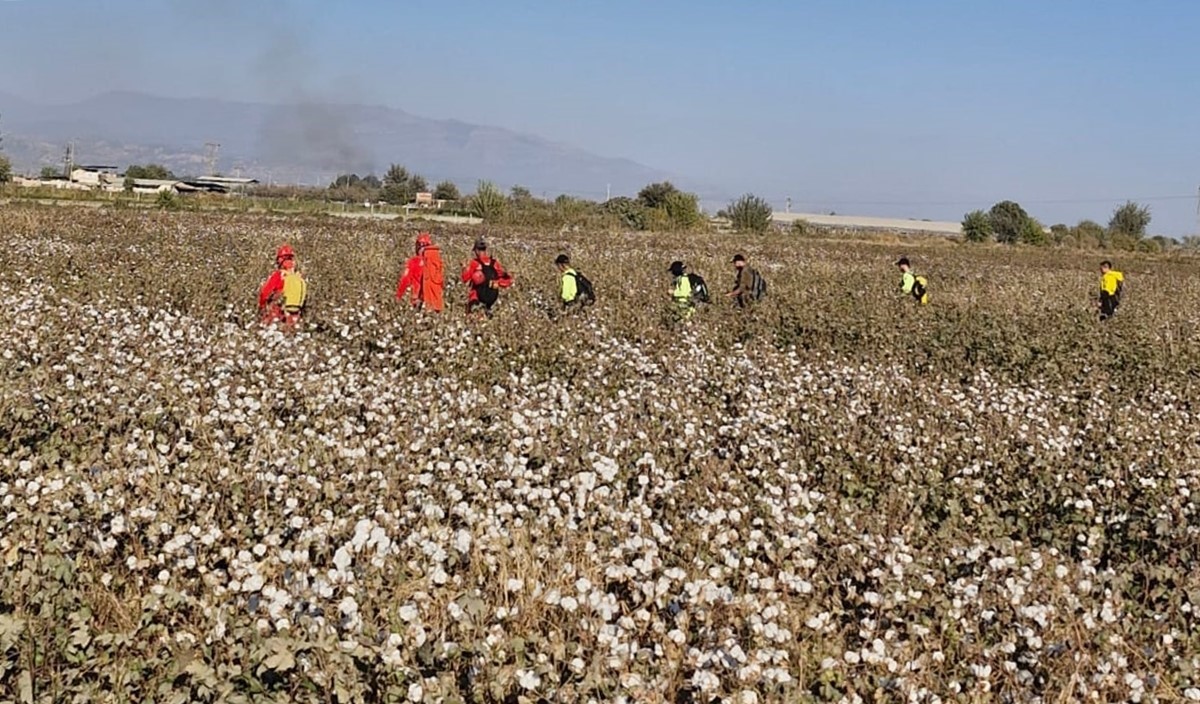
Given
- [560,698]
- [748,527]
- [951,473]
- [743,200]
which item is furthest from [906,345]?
[743,200]

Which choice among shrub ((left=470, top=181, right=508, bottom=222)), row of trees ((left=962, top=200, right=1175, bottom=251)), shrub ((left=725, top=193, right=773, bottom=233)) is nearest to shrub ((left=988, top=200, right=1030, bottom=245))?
row of trees ((left=962, top=200, right=1175, bottom=251))

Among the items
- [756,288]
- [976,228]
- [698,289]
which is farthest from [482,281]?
[976,228]

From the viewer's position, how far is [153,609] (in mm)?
3760

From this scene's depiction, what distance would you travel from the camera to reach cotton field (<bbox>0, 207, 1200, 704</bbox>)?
144 inches

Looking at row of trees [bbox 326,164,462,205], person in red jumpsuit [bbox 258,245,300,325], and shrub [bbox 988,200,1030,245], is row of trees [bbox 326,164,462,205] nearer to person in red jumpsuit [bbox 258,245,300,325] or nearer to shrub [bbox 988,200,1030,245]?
shrub [bbox 988,200,1030,245]

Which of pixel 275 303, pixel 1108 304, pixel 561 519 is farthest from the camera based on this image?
pixel 1108 304

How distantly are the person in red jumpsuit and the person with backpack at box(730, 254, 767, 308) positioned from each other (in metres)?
5.64

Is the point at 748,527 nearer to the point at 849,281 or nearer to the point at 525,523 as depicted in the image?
the point at 525,523

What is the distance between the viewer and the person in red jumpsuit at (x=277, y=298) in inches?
420

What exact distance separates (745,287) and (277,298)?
6000 millimetres

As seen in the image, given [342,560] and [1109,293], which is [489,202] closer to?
[1109,293]

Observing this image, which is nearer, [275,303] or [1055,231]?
[275,303]

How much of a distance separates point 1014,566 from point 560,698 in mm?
2267

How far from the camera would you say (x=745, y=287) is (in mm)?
14008
